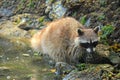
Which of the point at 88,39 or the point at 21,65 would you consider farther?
the point at 21,65

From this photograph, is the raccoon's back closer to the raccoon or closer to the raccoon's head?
the raccoon

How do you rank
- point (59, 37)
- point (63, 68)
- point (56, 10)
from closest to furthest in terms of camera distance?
1. point (63, 68)
2. point (59, 37)
3. point (56, 10)

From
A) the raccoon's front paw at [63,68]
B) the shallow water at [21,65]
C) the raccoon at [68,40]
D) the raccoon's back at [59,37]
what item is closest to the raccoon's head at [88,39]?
the raccoon at [68,40]

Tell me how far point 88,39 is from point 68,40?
562 mm

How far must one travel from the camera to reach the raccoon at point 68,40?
24.7 feet

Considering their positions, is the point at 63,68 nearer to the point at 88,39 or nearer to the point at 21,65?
the point at 88,39

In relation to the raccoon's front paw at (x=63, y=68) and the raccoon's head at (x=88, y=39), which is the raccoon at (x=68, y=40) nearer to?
the raccoon's head at (x=88, y=39)

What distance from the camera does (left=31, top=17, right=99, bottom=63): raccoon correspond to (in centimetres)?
754

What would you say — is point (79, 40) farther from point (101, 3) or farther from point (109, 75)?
point (101, 3)

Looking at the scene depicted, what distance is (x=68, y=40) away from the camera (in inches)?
311

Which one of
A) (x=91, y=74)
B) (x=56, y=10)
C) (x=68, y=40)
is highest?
(x=56, y=10)

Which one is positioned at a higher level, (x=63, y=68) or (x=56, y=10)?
(x=56, y=10)

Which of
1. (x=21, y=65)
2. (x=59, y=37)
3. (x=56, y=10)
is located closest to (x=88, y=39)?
(x=59, y=37)

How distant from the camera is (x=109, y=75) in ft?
21.9
